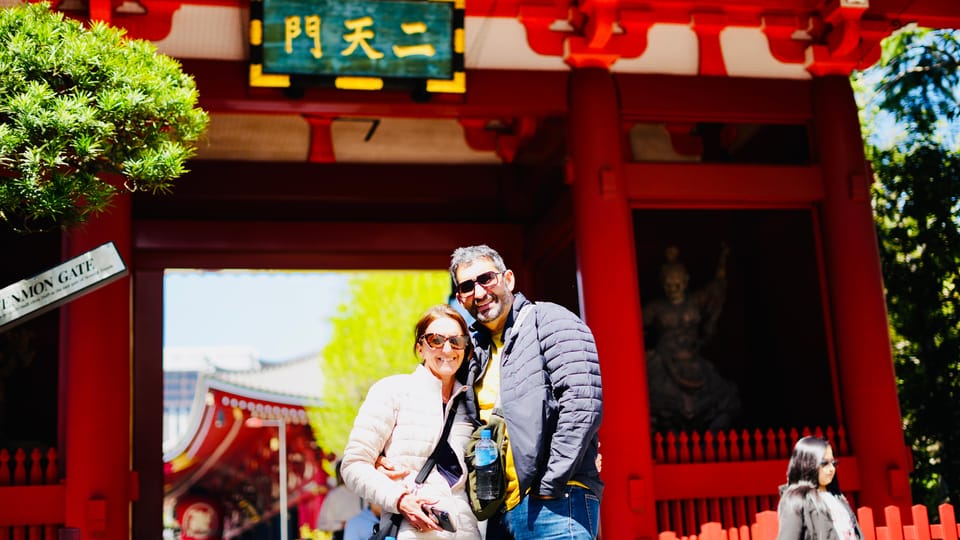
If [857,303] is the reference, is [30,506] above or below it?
below

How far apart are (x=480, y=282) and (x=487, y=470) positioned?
25.2 inches

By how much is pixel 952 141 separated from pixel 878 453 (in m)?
3.78


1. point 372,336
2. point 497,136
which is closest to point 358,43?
point 497,136

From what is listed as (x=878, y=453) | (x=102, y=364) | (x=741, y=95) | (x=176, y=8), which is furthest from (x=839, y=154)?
(x=102, y=364)

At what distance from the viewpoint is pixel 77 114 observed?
389 cm

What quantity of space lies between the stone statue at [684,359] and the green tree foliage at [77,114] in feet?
15.9

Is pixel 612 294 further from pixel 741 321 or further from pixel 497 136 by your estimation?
pixel 741 321

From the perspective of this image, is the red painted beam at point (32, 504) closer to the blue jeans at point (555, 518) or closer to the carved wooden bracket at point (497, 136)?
the blue jeans at point (555, 518)

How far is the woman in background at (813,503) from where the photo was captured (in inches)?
163

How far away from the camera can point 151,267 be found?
8.48 metres

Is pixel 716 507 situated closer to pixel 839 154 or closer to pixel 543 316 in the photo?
pixel 839 154

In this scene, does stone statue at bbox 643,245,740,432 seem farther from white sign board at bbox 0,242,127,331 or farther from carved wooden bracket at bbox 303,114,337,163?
white sign board at bbox 0,242,127,331

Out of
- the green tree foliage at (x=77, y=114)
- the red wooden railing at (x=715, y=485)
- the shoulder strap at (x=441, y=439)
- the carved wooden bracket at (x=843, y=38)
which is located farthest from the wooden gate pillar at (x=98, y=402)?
the carved wooden bracket at (x=843, y=38)

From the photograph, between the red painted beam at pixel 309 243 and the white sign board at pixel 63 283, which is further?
the red painted beam at pixel 309 243
